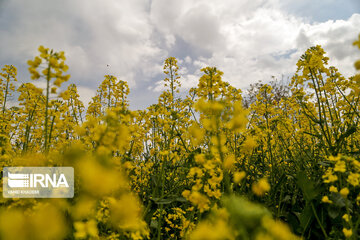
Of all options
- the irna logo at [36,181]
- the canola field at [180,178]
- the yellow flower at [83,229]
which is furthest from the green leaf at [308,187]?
the irna logo at [36,181]

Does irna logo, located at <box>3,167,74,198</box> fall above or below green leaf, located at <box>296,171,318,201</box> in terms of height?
above

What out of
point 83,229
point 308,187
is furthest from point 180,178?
point 83,229

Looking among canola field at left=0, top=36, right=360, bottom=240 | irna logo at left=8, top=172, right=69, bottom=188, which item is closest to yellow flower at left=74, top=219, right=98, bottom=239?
canola field at left=0, top=36, right=360, bottom=240

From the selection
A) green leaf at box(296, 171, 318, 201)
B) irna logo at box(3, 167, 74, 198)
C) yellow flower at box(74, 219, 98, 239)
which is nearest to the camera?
yellow flower at box(74, 219, 98, 239)

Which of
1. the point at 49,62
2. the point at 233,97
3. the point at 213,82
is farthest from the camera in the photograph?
the point at 233,97

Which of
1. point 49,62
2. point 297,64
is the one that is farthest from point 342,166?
point 49,62

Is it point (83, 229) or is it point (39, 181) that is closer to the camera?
point (83, 229)

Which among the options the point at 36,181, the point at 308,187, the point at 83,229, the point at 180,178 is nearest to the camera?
the point at 83,229

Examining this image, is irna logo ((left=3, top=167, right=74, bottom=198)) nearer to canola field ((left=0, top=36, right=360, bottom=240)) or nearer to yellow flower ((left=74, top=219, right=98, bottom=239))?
canola field ((left=0, top=36, right=360, bottom=240))

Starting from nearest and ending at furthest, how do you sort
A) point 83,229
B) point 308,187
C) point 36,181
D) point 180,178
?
point 83,229
point 36,181
point 308,187
point 180,178

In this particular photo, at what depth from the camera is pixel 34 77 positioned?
5.57 ft

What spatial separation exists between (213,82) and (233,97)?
1575 mm

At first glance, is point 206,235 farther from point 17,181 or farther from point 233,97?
point 233,97

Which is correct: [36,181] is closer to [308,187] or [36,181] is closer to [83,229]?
[83,229]
